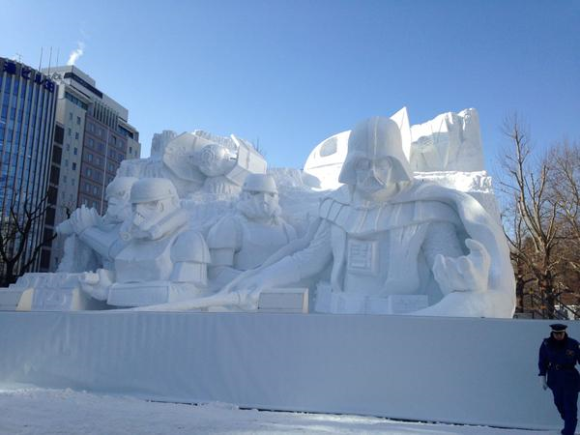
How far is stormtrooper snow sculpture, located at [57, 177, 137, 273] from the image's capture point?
8992mm

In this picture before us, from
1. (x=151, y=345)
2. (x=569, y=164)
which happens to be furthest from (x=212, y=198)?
(x=569, y=164)

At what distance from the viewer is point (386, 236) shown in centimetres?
679

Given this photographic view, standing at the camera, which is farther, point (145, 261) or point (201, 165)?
point (201, 165)

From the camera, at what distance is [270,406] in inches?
197

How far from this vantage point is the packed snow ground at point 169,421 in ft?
12.7

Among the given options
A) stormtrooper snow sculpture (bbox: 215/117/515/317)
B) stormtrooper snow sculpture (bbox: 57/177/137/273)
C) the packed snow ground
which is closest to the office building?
stormtrooper snow sculpture (bbox: 57/177/137/273)

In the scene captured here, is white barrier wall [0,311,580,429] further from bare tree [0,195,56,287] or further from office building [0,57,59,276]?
office building [0,57,59,276]

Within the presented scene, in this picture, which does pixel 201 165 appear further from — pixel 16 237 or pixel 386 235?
pixel 16 237

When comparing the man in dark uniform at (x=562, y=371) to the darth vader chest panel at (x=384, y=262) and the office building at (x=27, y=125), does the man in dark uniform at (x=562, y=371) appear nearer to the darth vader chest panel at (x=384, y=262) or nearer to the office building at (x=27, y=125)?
the darth vader chest panel at (x=384, y=262)

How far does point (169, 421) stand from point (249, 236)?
4118 mm

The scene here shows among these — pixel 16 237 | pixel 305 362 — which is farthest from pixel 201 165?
pixel 16 237

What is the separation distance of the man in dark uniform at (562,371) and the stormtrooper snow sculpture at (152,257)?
4.42 metres

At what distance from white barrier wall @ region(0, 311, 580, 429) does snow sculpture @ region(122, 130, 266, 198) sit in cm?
435

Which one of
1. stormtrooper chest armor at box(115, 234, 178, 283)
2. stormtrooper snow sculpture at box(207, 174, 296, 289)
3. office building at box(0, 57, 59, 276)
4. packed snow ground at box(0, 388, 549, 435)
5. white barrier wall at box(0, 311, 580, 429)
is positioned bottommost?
packed snow ground at box(0, 388, 549, 435)
